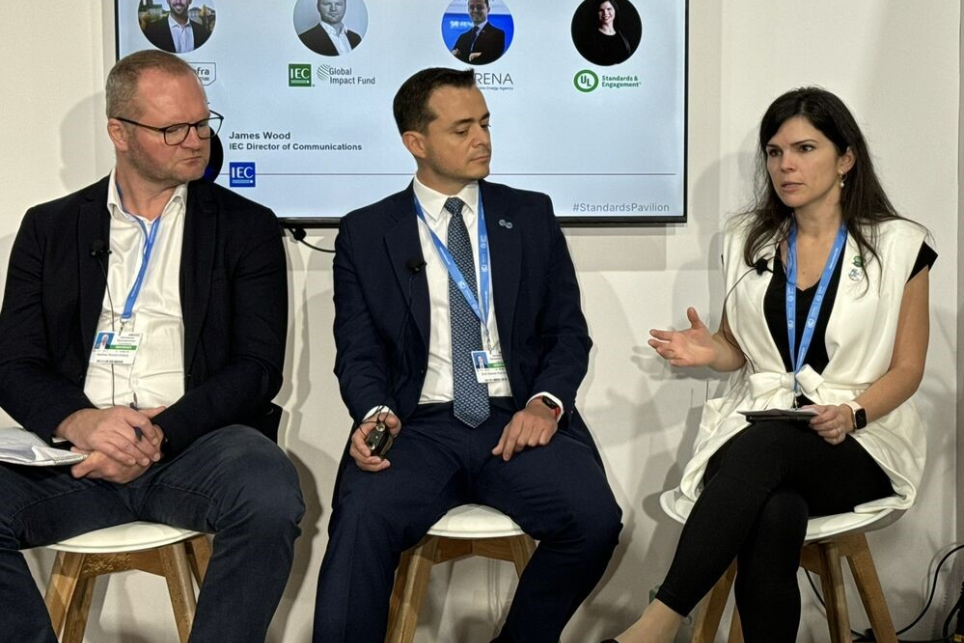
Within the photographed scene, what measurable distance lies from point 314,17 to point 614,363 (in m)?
1.41


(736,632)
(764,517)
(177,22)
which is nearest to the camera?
(764,517)

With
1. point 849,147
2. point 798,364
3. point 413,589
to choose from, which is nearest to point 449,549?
A: point 413,589

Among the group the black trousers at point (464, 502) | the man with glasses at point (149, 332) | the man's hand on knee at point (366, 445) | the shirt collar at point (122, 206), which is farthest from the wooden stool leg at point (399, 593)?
the shirt collar at point (122, 206)

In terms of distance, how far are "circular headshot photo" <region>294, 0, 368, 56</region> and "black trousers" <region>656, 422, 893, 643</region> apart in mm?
1659

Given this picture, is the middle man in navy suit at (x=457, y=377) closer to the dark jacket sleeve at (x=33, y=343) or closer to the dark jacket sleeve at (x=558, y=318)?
the dark jacket sleeve at (x=558, y=318)

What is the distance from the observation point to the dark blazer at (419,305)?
300cm

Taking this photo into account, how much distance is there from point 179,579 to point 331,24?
1.66 m

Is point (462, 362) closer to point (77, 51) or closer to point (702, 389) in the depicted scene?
point (702, 389)

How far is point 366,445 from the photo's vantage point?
281cm

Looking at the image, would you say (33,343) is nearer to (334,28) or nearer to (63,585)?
(63,585)

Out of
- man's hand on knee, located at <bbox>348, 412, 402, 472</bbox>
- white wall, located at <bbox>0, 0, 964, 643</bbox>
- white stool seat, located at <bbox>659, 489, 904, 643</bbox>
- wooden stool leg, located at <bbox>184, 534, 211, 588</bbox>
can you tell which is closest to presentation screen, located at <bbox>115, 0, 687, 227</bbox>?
white wall, located at <bbox>0, 0, 964, 643</bbox>

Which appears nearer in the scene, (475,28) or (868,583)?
(868,583)

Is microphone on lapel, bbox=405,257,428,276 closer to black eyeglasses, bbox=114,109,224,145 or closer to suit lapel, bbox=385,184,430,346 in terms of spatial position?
suit lapel, bbox=385,184,430,346

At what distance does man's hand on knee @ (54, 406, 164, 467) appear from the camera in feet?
8.77
